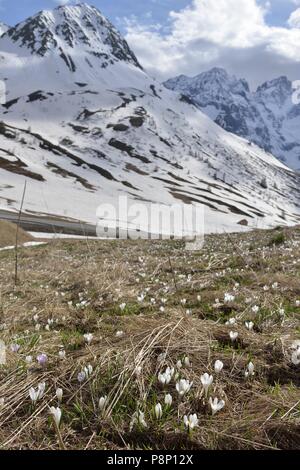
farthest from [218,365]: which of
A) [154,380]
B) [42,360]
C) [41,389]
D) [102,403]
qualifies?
[42,360]

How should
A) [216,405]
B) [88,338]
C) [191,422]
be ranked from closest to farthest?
[191,422]
[216,405]
[88,338]

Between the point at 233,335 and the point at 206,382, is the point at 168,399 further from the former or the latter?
the point at 233,335

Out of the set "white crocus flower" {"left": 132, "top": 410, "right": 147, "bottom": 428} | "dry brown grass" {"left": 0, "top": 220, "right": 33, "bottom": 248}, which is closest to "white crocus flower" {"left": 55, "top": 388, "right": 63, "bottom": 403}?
"white crocus flower" {"left": 132, "top": 410, "right": 147, "bottom": 428}

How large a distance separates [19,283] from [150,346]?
8.94 meters

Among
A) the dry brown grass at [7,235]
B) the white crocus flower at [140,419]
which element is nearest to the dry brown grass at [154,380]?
the white crocus flower at [140,419]

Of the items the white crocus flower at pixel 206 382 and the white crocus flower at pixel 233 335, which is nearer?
the white crocus flower at pixel 206 382

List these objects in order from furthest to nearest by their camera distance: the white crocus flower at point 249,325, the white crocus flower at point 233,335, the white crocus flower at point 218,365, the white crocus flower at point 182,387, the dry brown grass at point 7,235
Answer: the dry brown grass at point 7,235
the white crocus flower at point 249,325
the white crocus flower at point 233,335
the white crocus flower at point 218,365
the white crocus flower at point 182,387

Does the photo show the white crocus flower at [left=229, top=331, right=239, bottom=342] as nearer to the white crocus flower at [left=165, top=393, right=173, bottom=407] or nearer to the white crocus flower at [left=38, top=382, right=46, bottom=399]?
the white crocus flower at [left=165, top=393, right=173, bottom=407]

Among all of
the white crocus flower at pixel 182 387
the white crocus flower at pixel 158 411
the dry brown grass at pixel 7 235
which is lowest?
the white crocus flower at pixel 158 411

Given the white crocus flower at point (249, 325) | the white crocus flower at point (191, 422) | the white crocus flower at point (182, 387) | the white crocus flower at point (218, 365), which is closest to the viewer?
the white crocus flower at point (191, 422)

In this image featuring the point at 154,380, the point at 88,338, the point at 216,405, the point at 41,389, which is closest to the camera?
the point at 216,405

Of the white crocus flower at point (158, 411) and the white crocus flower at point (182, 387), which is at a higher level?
the white crocus flower at point (182, 387)

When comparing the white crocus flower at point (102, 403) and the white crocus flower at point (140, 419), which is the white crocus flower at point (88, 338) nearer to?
the white crocus flower at point (102, 403)

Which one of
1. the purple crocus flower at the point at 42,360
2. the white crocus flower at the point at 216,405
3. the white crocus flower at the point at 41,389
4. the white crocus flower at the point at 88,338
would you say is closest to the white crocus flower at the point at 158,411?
the white crocus flower at the point at 216,405
